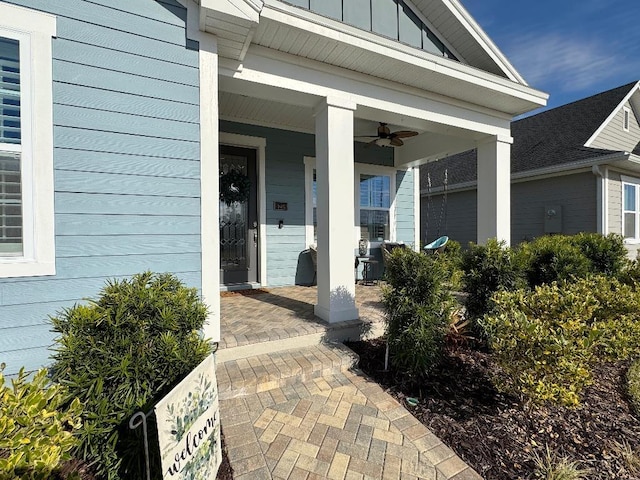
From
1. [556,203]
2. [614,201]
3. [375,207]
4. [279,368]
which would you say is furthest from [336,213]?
[614,201]

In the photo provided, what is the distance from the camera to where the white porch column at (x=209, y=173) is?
268 cm

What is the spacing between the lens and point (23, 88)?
2135mm

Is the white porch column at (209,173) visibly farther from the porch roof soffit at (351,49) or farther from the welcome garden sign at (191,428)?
the welcome garden sign at (191,428)

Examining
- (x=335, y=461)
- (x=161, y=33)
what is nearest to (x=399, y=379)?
(x=335, y=461)

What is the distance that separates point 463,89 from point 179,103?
3545 millimetres

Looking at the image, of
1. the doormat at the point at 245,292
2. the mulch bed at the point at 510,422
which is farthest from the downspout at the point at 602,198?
the doormat at the point at 245,292

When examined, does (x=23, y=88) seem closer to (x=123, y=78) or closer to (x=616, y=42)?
(x=123, y=78)

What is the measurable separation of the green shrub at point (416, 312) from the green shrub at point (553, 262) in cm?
170

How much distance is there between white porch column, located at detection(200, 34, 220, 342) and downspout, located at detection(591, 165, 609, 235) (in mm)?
9059

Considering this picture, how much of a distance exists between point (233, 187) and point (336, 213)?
241 centimetres

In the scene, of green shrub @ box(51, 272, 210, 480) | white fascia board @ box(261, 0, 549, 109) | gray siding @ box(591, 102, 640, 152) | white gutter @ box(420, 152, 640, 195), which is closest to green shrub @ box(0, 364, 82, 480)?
green shrub @ box(51, 272, 210, 480)

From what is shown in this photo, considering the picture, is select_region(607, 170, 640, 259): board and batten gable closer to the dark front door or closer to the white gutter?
the white gutter

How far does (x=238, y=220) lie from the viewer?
17.4 ft

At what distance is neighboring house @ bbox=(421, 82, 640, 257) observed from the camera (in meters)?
7.70
